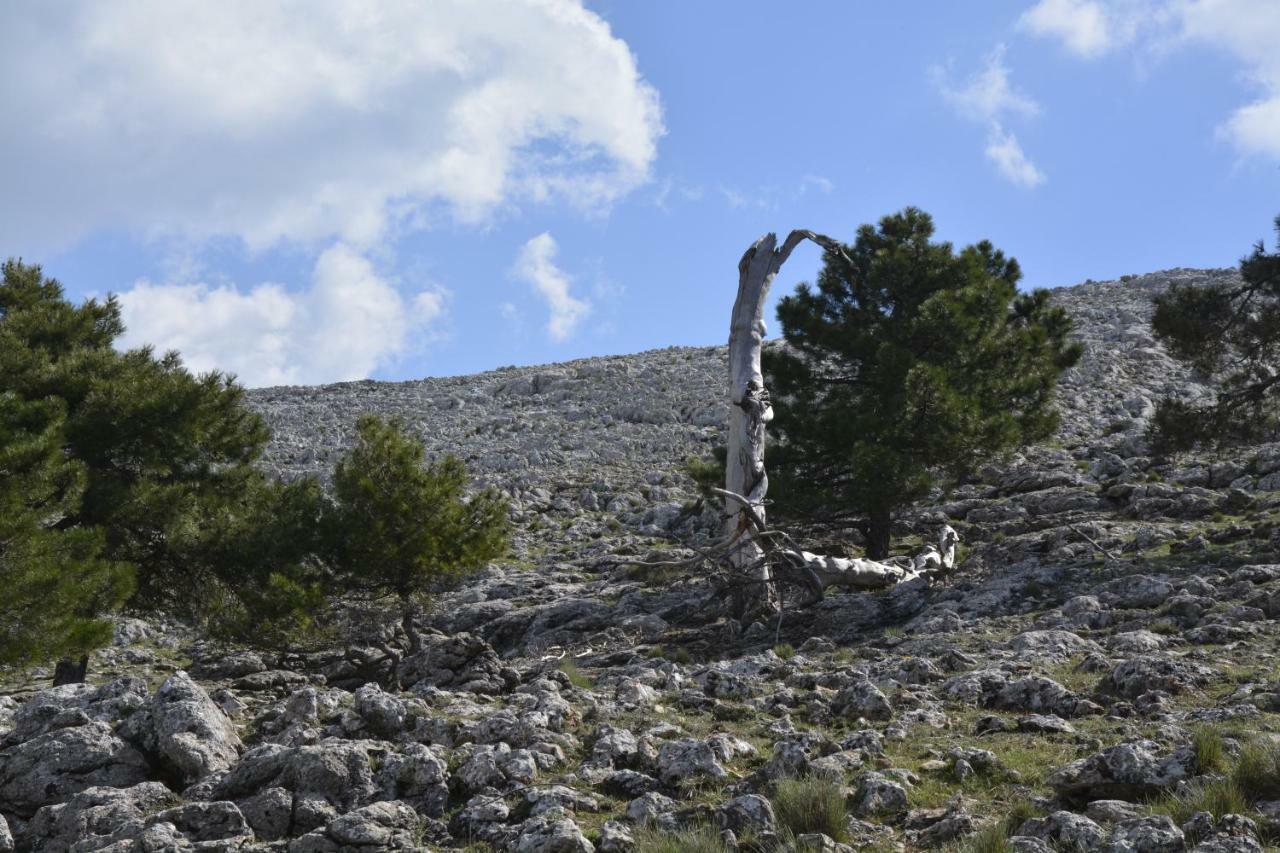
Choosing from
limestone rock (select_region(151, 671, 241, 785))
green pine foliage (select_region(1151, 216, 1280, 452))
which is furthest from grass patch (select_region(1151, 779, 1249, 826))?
green pine foliage (select_region(1151, 216, 1280, 452))

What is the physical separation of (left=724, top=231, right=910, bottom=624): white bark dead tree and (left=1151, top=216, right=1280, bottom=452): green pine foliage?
5.93 meters

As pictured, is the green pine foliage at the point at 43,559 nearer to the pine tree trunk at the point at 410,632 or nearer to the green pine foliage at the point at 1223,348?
the pine tree trunk at the point at 410,632

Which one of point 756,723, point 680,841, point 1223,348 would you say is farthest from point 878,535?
point 680,841

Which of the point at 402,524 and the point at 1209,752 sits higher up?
the point at 402,524

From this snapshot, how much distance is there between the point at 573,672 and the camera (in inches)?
531

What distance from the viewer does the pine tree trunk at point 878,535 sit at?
2011 cm

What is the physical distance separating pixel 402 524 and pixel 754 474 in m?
6.32

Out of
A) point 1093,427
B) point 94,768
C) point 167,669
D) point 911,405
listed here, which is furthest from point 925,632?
point 1093,427

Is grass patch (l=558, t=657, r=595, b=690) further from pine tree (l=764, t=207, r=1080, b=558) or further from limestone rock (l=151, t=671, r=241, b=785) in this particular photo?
pine tree (l=764, t=207, r=1080, b=558)

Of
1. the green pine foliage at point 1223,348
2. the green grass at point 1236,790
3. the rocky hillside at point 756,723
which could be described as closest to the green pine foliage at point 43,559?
the rocky hillside at point 756,723

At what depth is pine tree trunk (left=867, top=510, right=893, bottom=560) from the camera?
20109mm

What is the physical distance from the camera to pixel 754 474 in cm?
1881

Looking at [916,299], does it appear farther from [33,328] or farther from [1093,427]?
[33,328]

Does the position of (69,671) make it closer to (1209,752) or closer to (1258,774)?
(1209,752)
